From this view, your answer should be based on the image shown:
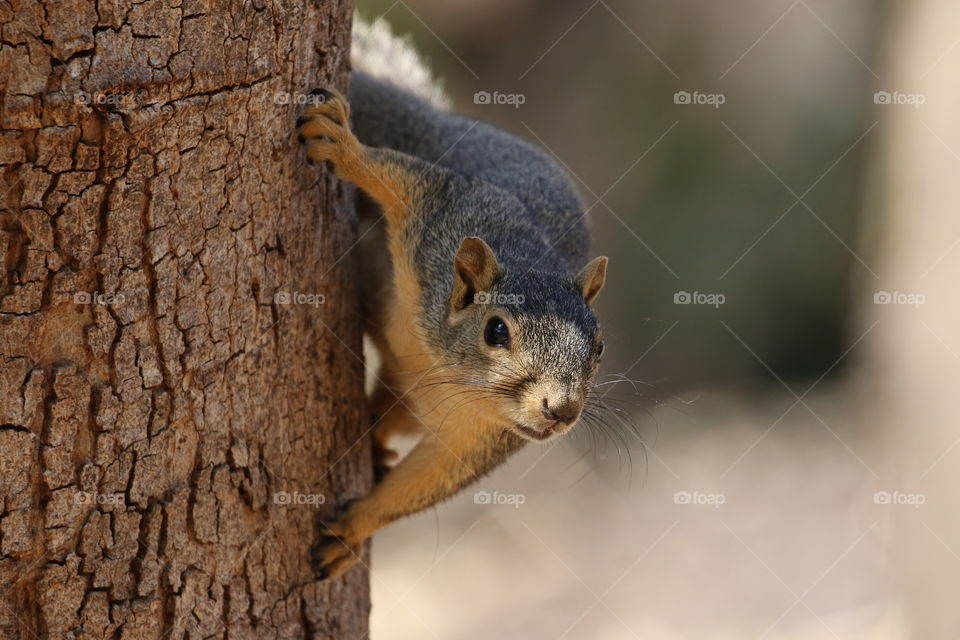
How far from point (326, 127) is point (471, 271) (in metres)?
0.69

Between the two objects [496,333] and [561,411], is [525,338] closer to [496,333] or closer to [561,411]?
[496,333]

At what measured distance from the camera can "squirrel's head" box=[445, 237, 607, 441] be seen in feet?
8.98

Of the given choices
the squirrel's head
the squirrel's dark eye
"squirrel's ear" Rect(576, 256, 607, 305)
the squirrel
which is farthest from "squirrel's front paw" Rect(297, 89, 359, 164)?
"squirrel's ear" Rect(576, 256, 607, 305)

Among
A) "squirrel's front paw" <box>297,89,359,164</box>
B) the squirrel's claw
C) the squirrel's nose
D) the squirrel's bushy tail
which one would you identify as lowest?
the squirrel's claw

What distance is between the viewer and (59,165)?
6.91 feet

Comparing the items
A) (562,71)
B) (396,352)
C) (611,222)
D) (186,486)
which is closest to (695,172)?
(611,222)

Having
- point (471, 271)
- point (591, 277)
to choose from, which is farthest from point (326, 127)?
point (591, 277)

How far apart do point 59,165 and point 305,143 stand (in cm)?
79

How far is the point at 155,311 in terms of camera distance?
2.32 metres

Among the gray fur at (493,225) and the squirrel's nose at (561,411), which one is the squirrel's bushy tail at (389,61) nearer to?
the gray fur at (493,225)

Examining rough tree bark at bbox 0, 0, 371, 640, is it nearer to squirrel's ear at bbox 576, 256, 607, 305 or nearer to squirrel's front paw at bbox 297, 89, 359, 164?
squirrel's front paw at bbox 297, 89, 359, 164

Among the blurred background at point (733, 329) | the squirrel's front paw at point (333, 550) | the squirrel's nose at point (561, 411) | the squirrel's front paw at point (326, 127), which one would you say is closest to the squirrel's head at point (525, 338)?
the squirrel's nose at point (561, 411)

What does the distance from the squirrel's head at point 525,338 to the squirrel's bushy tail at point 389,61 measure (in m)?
1.89

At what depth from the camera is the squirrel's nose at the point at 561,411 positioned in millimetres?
2662
